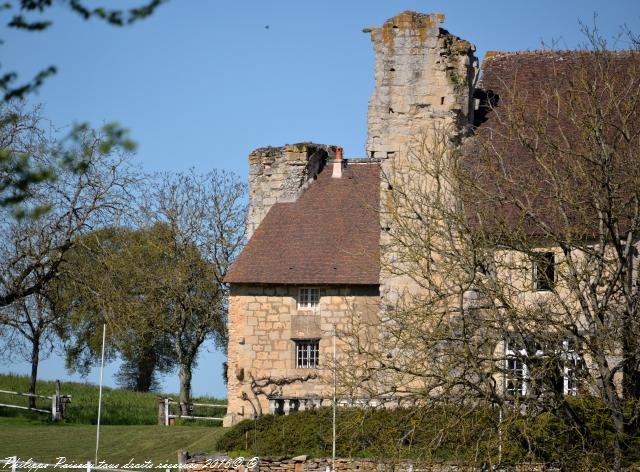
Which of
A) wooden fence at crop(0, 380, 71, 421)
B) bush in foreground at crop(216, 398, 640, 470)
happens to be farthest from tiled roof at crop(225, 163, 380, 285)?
bush in foreground at crop(216, 398, 640, 470)

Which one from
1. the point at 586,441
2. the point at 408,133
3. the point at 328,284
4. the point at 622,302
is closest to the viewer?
the point at 586,441

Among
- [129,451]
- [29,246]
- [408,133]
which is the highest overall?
[408,133]

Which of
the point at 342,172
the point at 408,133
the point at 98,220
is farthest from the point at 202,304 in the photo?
the point at 408,133

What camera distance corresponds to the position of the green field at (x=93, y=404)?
32.8 m

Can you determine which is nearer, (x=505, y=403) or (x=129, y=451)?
(x=505, y=403)

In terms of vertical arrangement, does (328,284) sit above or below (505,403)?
above

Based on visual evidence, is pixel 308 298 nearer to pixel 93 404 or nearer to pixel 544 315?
pixel 93 404

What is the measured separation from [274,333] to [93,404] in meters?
7.55

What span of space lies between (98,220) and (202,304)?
495 inches

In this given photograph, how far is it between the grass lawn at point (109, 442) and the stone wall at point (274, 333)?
1932 millimetres

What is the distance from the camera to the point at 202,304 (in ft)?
123

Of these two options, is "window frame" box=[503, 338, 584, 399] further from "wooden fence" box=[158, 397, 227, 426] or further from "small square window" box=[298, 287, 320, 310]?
"wooden fence" box=[158, 397, 227, 426]

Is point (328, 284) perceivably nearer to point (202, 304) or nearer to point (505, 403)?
point (202, 304)

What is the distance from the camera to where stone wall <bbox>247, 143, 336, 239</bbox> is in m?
32.6
